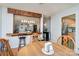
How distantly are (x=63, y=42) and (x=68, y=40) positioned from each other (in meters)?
0.07

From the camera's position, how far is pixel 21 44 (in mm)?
1285

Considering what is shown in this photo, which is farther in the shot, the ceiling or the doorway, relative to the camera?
the doorway

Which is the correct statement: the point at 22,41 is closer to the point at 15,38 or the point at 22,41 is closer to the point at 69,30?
the point at 15,38

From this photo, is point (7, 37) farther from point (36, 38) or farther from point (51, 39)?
point (51, 39)

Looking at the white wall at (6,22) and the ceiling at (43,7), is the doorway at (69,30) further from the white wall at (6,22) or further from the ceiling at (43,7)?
the white wall at (6,22)

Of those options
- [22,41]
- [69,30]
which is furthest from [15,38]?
[69,30]

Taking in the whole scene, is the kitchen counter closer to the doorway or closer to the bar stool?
the bar stool

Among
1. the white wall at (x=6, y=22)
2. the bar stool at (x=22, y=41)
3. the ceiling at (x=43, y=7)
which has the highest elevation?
the ceiling at (x=43, y=7)

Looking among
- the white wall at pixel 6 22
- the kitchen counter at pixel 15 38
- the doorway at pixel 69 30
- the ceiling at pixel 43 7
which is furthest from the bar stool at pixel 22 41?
the doorway at pixel 69 30

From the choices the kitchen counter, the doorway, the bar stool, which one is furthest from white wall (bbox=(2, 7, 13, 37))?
the doorway

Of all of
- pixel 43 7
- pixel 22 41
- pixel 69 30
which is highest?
pixel 43 7

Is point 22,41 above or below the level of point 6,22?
below

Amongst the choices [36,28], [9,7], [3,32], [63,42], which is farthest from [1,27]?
[63,42]

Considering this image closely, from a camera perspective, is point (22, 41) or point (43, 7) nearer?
point (43, 7)
